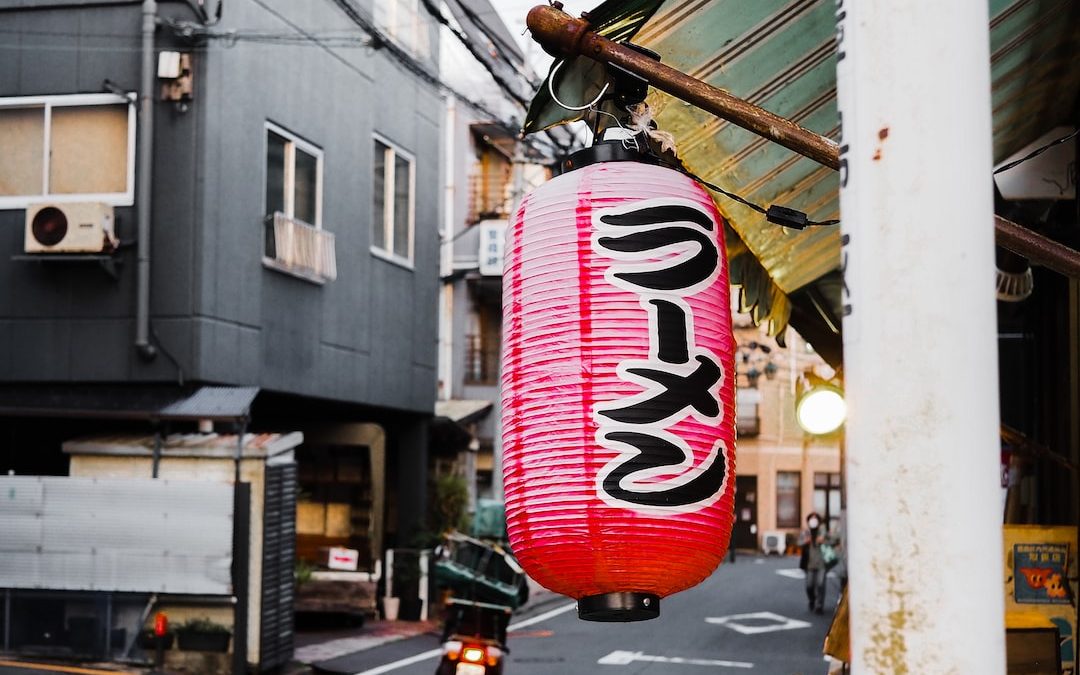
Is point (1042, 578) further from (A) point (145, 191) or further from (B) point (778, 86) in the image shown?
(A) point (145, 191)

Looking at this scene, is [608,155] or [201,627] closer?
[608,155]

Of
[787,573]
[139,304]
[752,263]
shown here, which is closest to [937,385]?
[752,263]

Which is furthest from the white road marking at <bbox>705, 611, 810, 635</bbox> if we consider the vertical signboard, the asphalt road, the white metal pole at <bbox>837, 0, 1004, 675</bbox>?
the white metal pole at <bbox>837, 0, 1004, 675</bbox>

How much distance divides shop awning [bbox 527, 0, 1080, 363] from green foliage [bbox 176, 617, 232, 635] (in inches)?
418

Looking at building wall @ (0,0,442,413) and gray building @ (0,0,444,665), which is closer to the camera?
gray building @ (0,0,444,665)

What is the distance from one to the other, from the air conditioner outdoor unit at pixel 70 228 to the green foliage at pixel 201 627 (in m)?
5.29

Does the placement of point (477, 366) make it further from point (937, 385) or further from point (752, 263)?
point (937, 385)

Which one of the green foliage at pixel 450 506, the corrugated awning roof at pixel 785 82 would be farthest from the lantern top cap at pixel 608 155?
the green foliage at pixel 450 506

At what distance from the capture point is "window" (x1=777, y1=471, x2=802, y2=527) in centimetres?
6162

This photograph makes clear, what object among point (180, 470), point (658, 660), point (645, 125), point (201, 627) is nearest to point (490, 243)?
point (658, 660)

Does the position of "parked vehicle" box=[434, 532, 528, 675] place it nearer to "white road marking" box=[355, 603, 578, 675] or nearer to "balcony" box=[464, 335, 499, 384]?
"white road marking" box=[355, 603, 578, 675]

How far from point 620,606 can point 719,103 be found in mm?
1549

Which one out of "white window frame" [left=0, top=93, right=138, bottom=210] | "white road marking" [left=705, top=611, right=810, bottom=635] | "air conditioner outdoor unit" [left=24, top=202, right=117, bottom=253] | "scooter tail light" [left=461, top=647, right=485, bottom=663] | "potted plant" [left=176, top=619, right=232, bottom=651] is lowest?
"white road marking" [left=705, top=611, right=810, bottom=635]

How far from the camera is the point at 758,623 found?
2584 centimetres
